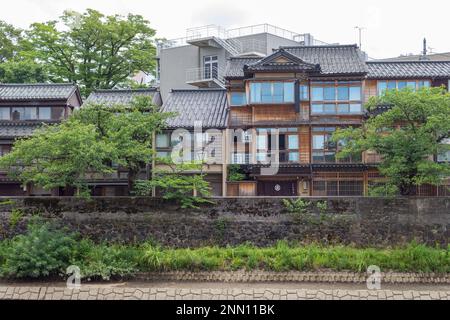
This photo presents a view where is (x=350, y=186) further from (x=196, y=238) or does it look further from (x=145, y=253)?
(x=145, y=253)

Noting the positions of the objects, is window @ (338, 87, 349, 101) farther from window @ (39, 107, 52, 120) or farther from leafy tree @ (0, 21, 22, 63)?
leafy tree @ (0, 21, 22, 63)

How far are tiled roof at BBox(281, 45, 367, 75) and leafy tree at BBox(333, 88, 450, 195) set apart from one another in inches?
283

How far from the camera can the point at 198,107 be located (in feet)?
115

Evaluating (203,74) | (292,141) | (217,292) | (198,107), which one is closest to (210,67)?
(203,74)

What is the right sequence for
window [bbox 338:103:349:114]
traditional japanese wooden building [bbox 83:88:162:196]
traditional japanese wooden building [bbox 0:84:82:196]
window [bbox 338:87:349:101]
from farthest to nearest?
traditional japanese wooden building [bbox 0:84:82:196] → traditional japanese wooden building [bbox 83:88:162:196] → window [bbox 338:87:349:101] → window [bbox 338:103:349:114]

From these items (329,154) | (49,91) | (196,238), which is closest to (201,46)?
(49,91)

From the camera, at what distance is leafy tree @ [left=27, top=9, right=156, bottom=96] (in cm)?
4097

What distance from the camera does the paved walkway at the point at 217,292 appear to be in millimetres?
20766

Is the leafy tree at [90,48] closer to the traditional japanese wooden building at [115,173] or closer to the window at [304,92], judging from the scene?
the traditional japanese wooden building at [115,173]

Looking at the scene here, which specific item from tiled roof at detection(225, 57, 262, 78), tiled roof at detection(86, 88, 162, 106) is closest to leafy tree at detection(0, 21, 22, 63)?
tiled roof at detection(86, 88, 162, 106)

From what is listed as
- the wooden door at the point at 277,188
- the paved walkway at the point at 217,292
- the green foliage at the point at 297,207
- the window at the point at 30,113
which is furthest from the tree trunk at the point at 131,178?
the window at the point at 30,113

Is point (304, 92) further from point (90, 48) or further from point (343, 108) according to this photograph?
point (90, 48)

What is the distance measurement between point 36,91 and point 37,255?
16.3 meters

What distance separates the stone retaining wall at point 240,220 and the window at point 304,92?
9.16 meters
